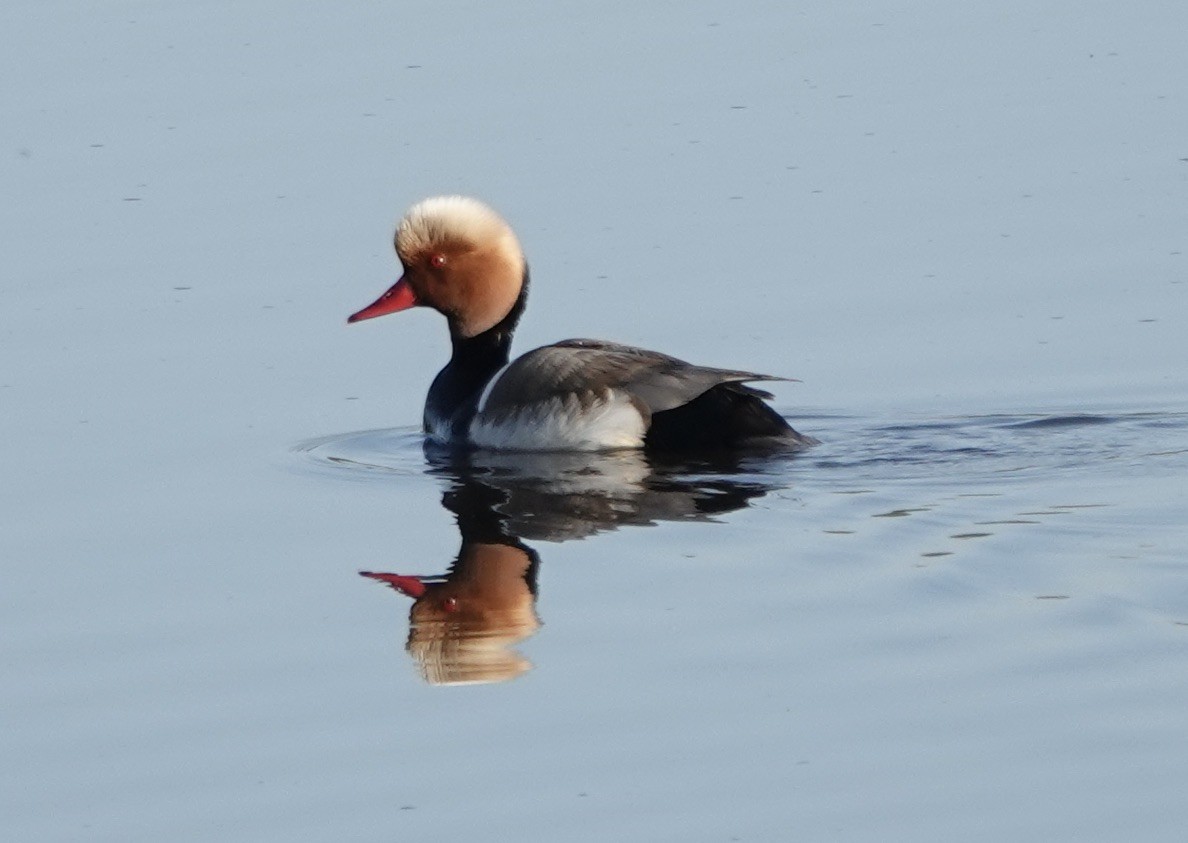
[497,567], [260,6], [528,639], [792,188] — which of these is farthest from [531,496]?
[260,6]

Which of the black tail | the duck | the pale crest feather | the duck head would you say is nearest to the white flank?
the duck

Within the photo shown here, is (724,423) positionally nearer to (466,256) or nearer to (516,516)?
(516,516)

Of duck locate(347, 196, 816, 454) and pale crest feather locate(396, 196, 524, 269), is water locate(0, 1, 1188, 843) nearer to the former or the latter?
duck locate(347, 196, 816, 454)

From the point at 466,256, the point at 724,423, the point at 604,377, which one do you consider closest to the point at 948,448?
the point at 724,423

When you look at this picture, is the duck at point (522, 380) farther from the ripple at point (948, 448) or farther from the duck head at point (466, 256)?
the ripple at point (948, 448)

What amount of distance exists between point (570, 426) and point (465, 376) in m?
0.89

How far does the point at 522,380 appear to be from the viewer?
30.8ft

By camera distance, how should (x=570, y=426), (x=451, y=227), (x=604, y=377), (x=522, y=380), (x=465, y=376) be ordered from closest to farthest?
(x=604, y=377), (x=570, y=426), (x=522, y=380), (x=465, y=376), (x=451, y=227)

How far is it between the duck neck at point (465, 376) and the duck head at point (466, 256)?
0.14ft

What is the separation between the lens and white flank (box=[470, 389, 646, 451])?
9.09m

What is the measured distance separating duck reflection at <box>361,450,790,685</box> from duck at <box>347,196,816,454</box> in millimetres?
95

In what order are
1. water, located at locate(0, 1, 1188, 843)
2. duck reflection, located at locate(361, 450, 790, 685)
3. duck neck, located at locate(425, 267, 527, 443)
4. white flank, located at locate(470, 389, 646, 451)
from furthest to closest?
duck neck, located at locate(425, 267, 527, 443)
white flank, located at locate(470, 389, 646, 451)
duck reflection, located at locate(361, 450, 790, 685)
water, located at locate(0, 1, 1188, 843)

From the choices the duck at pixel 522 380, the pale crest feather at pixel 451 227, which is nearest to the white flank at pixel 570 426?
the duck at pixel 522 380

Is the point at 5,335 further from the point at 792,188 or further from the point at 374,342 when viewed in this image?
the point at 792,188
